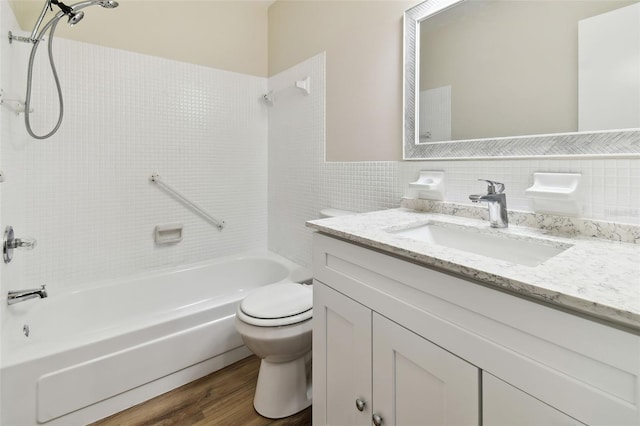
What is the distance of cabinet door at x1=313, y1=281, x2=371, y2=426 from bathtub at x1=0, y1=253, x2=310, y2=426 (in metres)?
0.77

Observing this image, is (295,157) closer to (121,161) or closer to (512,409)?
(121,161)

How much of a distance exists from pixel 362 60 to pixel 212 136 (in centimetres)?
122

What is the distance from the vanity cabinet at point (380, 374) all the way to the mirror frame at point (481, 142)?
0.75 meters

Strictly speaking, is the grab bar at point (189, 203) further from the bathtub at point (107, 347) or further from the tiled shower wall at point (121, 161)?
the bathtub at point (107, 347)

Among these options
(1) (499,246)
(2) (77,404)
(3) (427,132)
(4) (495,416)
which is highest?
(3) (427,132)

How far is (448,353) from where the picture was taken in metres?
0.67

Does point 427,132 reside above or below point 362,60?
below

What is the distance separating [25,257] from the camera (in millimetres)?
1646

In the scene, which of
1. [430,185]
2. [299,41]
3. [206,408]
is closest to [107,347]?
[206,408]

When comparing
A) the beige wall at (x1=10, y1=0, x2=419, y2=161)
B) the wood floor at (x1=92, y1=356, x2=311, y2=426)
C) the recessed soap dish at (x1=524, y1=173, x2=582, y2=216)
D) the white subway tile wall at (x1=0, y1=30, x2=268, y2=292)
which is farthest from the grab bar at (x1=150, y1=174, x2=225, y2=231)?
the recessed soap dish at (x1=524, y1=173, x2=582, y2=216)

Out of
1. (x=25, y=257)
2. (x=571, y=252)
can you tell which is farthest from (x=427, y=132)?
Answer: (x=25, y=257)

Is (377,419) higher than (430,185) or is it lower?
lower

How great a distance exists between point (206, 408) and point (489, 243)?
139 cm

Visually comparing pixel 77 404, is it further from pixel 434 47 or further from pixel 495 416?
pixel 434 47
